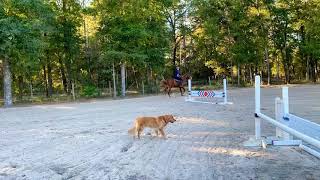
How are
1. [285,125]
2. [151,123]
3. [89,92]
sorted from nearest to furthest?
[285,125]
[151,123]
[89,92]

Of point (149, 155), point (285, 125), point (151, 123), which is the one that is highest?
point (285, 125)

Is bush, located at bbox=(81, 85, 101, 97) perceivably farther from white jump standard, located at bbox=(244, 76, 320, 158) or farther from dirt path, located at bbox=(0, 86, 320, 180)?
white jump standard, located at bbox=(244, 76, 320, 158)

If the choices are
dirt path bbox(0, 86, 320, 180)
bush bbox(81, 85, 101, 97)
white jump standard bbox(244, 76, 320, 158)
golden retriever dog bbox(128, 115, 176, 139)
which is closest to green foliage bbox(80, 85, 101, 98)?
bush bbox(81, 85, 101, 97)

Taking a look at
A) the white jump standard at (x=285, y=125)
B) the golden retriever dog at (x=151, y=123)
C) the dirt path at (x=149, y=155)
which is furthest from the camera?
the golden retriever dog at (x=151, y=123)

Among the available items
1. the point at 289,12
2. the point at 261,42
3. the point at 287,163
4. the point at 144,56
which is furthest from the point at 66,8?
the point at 287,163

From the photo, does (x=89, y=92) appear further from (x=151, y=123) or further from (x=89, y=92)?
(x=151, y=123)

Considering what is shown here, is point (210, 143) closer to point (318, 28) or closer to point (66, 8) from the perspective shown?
point (66, 8)

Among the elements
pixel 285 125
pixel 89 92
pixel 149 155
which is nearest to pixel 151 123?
pixel 149 155

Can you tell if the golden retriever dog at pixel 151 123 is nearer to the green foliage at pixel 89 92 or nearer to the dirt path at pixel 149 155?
the dirt path at pixel 149 155

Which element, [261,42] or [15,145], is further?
[261,42]

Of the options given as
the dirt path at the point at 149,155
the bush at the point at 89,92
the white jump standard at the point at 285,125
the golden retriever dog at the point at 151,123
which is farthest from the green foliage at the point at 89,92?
the white jump standard at the point at 285,125

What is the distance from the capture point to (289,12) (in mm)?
48719

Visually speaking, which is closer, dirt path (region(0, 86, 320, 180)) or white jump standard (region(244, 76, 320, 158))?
dirt path (region(0, 86, 320, 180))

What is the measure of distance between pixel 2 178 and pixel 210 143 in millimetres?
4742
